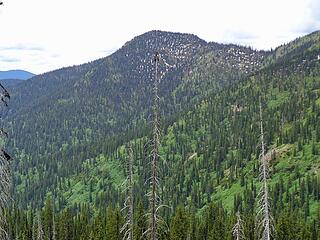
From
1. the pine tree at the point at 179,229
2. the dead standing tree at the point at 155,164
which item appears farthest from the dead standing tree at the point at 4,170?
the pine tree at the point at 179,229

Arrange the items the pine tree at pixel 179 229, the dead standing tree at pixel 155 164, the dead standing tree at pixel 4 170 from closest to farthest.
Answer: the dead standing tree at pixel 4 170 < the dead standing tree at pixel 155 164 < the pine tree at pixel 179 229

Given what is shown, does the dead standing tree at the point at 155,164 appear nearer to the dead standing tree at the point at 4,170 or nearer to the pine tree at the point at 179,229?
the dead standing tree at the point at 4,170

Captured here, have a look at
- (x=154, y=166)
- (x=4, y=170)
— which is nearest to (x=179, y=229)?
(x=154, y=166)

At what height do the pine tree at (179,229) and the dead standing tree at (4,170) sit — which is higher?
the dead standing tree at (4,170)

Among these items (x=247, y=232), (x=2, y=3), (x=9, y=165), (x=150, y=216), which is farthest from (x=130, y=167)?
(x=247, y=232)

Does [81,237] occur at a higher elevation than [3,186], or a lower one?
lower

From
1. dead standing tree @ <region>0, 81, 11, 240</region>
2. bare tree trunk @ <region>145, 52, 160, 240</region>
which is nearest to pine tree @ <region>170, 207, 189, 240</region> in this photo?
bare tree trunk @ <region>145, 52, 160, 240</region>

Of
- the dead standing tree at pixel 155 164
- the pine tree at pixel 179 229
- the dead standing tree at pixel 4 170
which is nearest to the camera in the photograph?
the dead standing tree at pixel 4 170

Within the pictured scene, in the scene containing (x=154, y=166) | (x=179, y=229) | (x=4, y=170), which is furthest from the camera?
(x=179, y=229)

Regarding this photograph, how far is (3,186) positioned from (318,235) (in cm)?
12188

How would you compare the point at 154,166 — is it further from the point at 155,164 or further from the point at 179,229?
the point at 179,229

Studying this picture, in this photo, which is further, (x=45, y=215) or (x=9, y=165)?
(x=45, y=215)

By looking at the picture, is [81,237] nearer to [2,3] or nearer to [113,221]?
[113,221]

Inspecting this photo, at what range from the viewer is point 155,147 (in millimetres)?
23422
